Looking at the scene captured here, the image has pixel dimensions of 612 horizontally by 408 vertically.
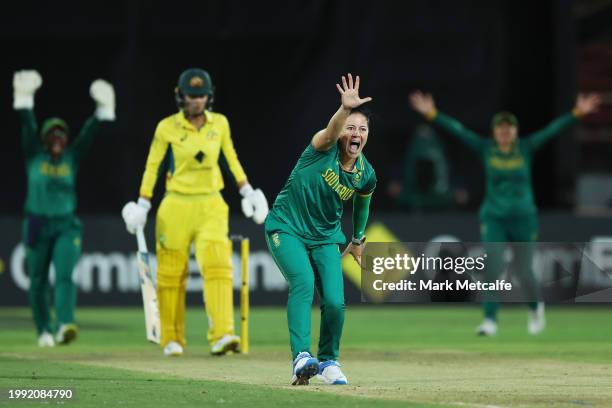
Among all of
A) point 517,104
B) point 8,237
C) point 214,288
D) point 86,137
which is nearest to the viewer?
point 214,288

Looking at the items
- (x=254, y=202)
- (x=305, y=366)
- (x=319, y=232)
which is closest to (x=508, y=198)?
(x=254, y=202)

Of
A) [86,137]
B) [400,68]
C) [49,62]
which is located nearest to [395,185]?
[400,68]

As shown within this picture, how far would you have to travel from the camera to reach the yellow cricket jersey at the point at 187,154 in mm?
13188

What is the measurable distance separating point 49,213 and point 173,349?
2385 millimetres

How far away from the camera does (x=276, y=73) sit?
1978 cm

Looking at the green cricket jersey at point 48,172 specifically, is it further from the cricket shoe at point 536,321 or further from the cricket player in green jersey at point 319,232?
the cricket shoe at point 536,321

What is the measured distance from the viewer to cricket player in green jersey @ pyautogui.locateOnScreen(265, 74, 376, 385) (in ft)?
33.9

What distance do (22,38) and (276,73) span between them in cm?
320

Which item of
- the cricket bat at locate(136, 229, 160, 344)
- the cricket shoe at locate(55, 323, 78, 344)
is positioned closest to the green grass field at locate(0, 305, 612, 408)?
the cricket shoe at locate(55, 323, 78, 344)

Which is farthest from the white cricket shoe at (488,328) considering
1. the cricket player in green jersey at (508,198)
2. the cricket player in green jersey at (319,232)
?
the cricket player in green jersey at (319,232)

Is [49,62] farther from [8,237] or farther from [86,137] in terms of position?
Result: [86,137]

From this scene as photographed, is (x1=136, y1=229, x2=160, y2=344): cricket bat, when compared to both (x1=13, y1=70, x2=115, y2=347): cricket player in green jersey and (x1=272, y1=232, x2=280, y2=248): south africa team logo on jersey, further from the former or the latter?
(x1=272, y1=232, x2=280, y2=248): south africa team logo on jersey

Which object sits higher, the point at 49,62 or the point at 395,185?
the point at 49,62

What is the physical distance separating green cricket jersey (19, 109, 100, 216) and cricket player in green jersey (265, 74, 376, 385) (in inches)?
191
